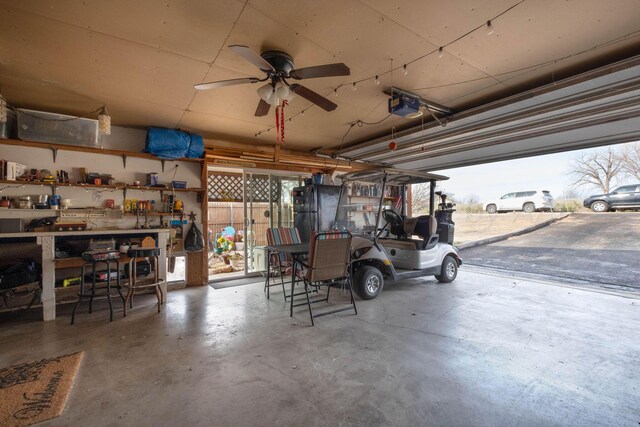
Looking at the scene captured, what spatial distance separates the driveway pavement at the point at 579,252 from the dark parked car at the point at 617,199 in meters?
0.43

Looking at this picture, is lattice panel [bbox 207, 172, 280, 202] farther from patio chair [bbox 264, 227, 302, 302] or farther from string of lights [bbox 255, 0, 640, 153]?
string of lights [bbox 255, 0, 640, 153]

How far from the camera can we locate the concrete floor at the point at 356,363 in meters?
1.58

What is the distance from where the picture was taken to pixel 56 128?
140 inches

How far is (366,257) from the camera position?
12.2 ft

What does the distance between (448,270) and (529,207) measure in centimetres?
785

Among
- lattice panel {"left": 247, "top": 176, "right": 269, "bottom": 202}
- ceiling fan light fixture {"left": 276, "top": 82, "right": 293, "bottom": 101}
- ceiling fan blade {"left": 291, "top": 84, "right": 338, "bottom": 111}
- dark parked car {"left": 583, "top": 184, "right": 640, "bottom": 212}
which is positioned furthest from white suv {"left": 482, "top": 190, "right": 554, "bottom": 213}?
ceiling fan light fixture {"left": 276, "top": 82, "right": 293, "bottom": 101}

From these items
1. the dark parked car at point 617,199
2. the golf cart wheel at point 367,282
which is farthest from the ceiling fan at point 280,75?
the dark parked car at point 617,199

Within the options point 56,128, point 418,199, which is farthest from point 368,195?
point 418,199

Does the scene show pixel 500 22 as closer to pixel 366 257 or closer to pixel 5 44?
pixel 366 257

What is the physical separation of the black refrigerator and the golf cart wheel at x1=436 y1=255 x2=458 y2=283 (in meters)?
2.12

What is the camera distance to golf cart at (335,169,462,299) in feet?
12.4

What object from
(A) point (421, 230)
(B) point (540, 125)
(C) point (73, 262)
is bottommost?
(C) point (73, 262)

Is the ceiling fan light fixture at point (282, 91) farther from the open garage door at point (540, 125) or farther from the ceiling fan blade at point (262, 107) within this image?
the open garage door at point (540, 125)

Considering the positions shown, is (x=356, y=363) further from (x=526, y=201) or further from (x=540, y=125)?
(x=526, y=201)
